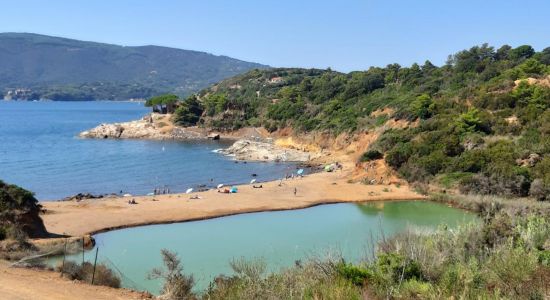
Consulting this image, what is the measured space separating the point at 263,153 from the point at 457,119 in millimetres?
26693

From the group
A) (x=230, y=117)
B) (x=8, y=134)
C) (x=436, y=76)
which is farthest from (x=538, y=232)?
(x=8, y=134)

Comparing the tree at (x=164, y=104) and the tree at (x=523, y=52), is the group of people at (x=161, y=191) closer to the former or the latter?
the tree at (x=523, y=52)

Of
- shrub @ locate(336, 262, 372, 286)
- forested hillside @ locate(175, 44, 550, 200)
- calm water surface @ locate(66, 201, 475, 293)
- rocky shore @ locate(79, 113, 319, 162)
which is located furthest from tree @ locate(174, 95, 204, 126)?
shrub @ locate(336, 262, 372, 286)

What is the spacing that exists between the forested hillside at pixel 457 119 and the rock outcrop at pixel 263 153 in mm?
7150

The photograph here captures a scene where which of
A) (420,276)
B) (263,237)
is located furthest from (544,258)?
(263,237)

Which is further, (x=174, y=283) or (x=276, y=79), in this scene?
(x=276, y=79)

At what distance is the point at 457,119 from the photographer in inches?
2020

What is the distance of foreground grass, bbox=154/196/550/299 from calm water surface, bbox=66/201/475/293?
189 inches

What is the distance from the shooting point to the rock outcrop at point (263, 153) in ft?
223

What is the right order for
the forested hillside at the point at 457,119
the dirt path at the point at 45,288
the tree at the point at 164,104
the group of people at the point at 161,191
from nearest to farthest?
the dirt path at the point at 45,288 < the forested hillside at the point at 457,119 < the group of people at the point at 161,191 < the tree at the point at 164,104

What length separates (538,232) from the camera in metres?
15.3

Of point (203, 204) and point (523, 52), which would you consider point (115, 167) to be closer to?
point (203, 204)

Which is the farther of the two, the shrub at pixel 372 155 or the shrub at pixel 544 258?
the shrub at pixel 372 155

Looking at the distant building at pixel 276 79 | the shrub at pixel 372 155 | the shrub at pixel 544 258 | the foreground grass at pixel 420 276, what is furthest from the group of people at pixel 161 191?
the distant building at pixel 276 79
